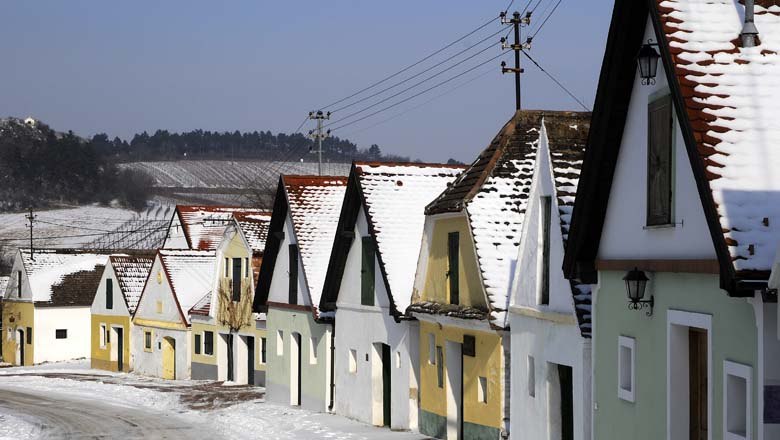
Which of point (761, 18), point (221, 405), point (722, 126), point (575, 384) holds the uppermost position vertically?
point (761, 18)

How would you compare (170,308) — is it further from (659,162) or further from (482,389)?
(659,162)

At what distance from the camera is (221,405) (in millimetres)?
35531

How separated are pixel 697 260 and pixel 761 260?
1.57 m

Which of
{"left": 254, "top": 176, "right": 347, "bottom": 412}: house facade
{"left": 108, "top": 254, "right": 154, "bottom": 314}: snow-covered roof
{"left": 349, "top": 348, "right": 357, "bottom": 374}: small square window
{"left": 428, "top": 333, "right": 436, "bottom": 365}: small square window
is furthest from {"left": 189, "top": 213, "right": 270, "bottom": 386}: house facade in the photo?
{"left": 428, "top": 333, "right": 436, "bottom": 365}: small square window

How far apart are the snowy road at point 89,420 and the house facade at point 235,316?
646 cm

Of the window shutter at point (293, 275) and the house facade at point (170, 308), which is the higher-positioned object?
the window shutter at point (293, 275)

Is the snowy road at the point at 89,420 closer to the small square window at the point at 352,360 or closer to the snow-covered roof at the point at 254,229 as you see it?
the small square window at the point at 352,360

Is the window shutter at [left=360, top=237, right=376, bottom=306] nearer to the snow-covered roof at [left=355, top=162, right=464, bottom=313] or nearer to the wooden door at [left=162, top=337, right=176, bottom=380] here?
the snow-covered roof at [left=355, top=162, right=464, bottom=313]

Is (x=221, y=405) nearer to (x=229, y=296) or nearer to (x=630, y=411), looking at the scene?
(x=229, y=296)

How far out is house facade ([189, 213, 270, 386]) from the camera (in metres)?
43.4

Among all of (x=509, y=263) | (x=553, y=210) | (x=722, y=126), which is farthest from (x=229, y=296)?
(x=722, y=126)

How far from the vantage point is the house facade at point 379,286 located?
2638 cm

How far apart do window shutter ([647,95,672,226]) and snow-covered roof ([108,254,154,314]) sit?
1749 inches

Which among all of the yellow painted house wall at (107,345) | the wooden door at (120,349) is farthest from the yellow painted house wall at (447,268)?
the wooden door at (120,349)
